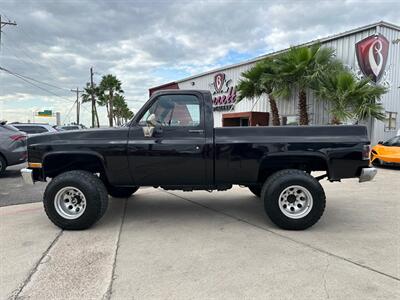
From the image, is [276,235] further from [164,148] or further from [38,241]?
[38,241]

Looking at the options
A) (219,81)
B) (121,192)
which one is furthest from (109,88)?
(121,192)

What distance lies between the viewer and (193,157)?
456cm

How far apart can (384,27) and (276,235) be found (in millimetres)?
12390

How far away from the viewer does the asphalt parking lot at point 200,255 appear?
9.45ft

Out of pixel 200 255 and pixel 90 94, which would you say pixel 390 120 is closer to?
pixel 200 255

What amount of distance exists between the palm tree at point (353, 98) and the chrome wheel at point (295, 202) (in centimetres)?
840

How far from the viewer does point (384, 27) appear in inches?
510

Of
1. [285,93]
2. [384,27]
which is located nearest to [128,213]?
[285,93]

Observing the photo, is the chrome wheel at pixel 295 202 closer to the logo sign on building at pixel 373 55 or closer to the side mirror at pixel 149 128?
the side mirror at pixel 149 128

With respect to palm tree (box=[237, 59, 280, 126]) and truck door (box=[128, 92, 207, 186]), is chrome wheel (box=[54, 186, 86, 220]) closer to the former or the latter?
truck door (box=[128, 92, 207, 186])

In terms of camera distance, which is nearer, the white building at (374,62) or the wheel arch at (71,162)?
the wheel arch at (71,162)

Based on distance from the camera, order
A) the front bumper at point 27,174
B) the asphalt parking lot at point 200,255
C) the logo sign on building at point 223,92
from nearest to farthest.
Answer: the asphalt parking lot at point 200,255, the front bumper at point 27,174, the logo sign on building at point 223,92

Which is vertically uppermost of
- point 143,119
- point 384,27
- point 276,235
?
point 384,27

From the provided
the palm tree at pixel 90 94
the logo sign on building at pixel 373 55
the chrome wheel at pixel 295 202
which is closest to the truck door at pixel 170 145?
the chrome wheel at pixel 295 202
